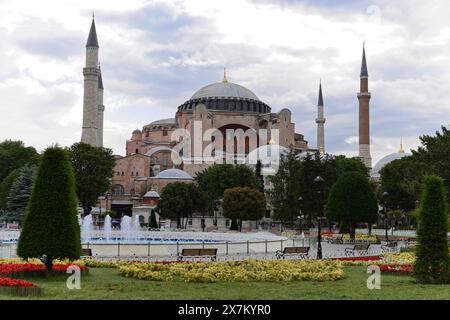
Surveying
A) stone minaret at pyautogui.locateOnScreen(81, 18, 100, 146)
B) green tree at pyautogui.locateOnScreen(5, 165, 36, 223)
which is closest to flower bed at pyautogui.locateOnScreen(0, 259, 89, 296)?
green tree at pyautogui.locateOnScreen(5, 165, 36, 223)

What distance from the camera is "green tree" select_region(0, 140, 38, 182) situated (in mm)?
48781

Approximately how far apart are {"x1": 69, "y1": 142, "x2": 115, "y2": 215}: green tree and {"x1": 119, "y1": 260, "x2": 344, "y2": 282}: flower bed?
27.9 metres

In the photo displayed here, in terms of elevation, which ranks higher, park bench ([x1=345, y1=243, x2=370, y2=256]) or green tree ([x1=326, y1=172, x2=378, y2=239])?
green tree ([x1=326, y1=172, x2=378, y2=239])

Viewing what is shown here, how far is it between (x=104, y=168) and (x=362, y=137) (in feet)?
96.3

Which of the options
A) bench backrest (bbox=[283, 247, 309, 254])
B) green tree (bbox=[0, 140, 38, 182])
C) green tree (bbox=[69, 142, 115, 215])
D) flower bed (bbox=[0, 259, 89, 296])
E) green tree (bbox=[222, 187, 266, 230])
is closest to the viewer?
flower bed (bbox=[0, 259, 89, 296])

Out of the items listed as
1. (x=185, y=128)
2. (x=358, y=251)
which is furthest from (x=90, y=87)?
(x=358, y=251)

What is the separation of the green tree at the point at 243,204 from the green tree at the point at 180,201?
2412 millimetres

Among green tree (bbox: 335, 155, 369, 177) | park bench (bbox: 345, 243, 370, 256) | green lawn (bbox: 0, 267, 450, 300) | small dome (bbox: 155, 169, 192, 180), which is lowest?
park bench (bbox: 345, 243, 370, 256)

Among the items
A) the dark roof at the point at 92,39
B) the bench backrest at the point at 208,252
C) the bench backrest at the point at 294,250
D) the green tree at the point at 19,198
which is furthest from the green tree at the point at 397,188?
the dark roof at the point at 92,39

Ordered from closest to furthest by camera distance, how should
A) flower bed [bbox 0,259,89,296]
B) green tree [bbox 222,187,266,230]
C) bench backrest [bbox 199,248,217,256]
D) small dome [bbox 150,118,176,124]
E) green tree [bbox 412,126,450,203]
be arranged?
flower bed [bbox 0,259,89,296]
bench backrest [bbox 199,248,217,256]
green tree [bbox 412,126,450,203]
green tree [bbox 222,187,266,230]
small dome [bbox 150,118,176,124]

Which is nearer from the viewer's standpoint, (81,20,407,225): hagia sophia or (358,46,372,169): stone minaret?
(81,20,407,225): hagia sophia

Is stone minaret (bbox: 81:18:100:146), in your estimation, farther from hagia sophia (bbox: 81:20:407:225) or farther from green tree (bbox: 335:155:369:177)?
green tree (bbox: 335:155:369:177)

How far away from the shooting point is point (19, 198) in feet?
120
